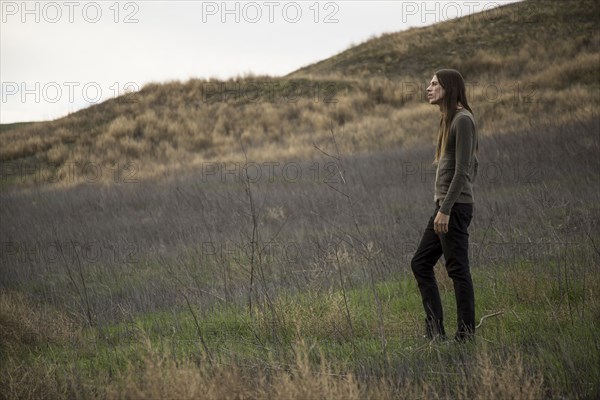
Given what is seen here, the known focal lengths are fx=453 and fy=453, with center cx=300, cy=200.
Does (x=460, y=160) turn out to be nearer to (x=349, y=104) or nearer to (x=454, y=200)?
(x=454, y=200)

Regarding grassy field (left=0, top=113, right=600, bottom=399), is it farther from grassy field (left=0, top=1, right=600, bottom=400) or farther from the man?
the man

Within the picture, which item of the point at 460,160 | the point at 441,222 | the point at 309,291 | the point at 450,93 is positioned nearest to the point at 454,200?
the point at 441,222

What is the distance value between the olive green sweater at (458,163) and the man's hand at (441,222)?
0.03 m

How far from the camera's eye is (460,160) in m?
3.50

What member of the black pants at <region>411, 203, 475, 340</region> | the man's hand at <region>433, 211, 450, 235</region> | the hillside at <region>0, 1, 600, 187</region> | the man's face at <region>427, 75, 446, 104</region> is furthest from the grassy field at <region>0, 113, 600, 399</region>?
the hillside at <region>0, 1, 600, 187</region>

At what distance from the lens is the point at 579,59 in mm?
21141

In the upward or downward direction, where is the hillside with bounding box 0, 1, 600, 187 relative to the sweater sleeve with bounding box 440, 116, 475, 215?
upward

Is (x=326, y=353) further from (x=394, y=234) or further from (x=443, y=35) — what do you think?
(x=443, y=35)

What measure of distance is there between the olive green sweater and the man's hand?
3 cm

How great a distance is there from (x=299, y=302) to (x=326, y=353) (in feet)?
4.13

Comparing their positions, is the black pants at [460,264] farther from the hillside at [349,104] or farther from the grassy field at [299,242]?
the hillside at [349,104]

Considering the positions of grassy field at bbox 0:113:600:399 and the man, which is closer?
grassy field at bbox 0:113:600:399

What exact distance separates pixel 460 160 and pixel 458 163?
28 millimetres

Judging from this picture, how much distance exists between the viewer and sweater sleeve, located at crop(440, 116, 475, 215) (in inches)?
137
